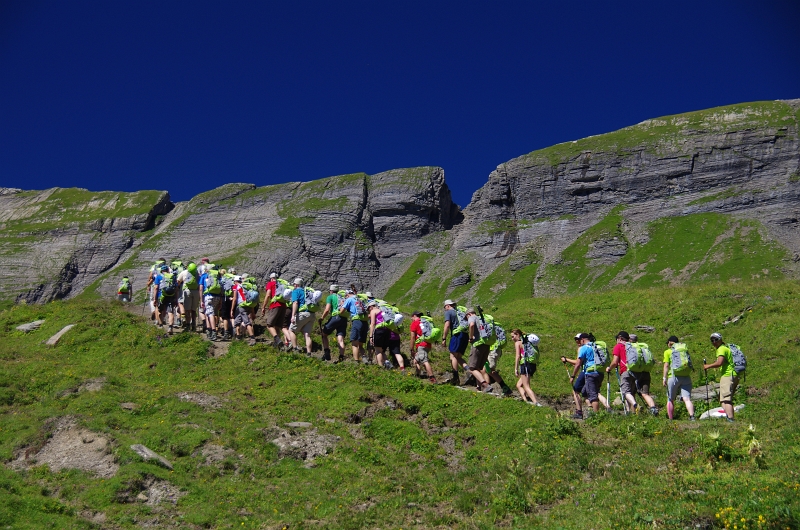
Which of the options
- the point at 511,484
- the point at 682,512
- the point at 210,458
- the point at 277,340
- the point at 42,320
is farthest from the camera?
the point at 42,320

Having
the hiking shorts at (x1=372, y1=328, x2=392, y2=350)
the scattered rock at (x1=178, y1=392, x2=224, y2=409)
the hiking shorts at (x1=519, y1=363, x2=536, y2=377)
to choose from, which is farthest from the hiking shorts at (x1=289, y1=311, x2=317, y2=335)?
the hiking shorts at (x1=519, y1=363, x2=536, y2=377)

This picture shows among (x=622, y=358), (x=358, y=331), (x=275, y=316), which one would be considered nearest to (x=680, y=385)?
(x=622, y=358)

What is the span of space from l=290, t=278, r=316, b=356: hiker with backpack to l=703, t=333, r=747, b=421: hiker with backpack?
12.3 m

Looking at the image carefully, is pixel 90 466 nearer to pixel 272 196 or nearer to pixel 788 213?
pixel 788 213

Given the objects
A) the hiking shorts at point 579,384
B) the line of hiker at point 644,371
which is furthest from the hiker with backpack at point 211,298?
the line of hiker at point 644,371

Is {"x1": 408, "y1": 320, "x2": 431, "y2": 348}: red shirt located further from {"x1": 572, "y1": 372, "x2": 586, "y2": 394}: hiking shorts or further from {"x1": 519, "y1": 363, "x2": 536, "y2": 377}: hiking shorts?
{"x1": 572, "y1": 372, "x2": 586, "y2": 394}: hiking shorts

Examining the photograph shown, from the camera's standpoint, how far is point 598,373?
1611cm

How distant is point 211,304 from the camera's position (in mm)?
21672

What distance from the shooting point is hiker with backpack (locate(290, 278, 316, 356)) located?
65.9 ft

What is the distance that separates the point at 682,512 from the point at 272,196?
160691 millimetres

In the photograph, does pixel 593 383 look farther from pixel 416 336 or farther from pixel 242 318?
pixel 242 318

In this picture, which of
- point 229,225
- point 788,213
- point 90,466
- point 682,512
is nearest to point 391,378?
point 90,466

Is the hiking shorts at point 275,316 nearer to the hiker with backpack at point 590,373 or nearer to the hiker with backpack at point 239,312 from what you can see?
the hiker with backpack at point 239,312

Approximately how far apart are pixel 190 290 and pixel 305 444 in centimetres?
1068
